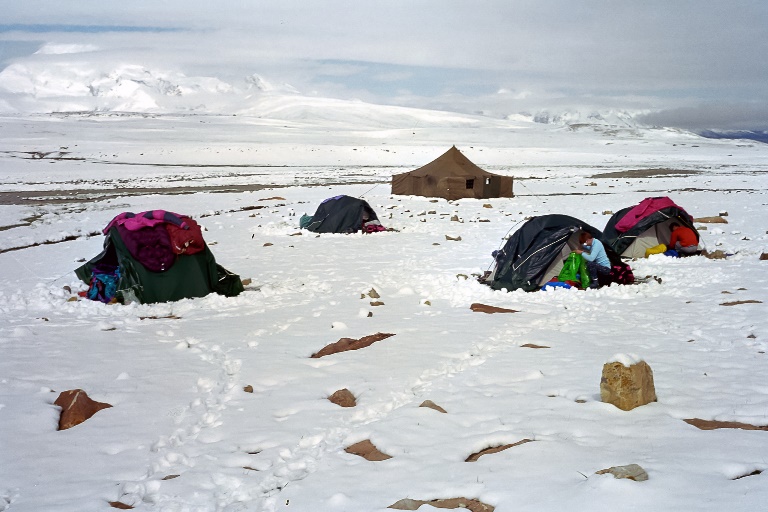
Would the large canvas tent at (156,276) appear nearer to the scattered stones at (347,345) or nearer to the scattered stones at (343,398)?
the scattered stones at (347,345)

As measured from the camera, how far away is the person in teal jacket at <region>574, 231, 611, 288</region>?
37.8 ft

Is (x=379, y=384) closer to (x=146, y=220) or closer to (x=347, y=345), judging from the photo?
(x=347, y=345)

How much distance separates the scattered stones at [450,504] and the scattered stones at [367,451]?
816 mm

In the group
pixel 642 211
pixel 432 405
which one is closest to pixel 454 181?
pixel 642 211

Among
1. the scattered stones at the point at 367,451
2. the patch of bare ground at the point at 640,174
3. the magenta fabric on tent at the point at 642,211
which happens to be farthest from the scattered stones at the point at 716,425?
the patch of bare ground at the point at 640,174

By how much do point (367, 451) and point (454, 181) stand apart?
24196mm

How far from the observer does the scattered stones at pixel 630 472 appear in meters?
4.38

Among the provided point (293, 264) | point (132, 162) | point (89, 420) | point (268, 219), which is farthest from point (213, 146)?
point (89, 420)

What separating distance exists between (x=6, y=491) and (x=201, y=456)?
55.0 inches

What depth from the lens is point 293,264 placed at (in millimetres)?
14477

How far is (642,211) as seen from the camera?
1445 cm

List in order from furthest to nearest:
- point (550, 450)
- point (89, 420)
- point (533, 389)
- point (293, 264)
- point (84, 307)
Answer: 1. point (293, 264)
2. point (84, 307)
3. point (533, 389)
4. point (89, 420)
5. point (550, 450)

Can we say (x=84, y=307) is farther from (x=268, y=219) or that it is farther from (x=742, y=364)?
(x=268, y=219)

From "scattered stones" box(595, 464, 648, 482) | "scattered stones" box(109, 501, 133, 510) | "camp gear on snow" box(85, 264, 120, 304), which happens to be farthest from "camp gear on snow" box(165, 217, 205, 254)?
"scattered stones" box(595, 464, 648, 482)
